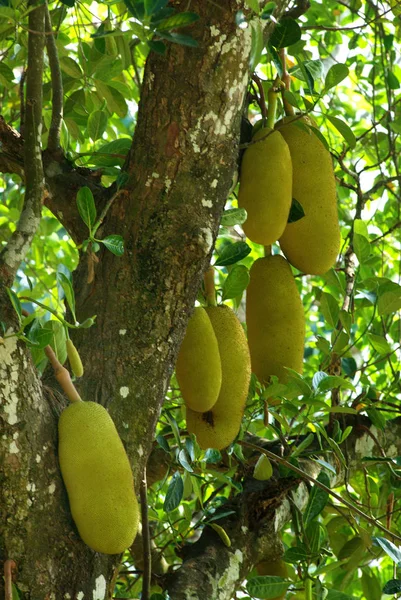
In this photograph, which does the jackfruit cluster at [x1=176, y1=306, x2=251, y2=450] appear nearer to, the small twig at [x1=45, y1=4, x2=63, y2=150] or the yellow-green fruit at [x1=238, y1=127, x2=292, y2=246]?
the yellow-green fruit at [x1=238, y1=127, x2=292, y2=246]

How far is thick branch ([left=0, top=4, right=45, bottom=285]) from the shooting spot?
833 mm

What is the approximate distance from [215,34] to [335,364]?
64cm

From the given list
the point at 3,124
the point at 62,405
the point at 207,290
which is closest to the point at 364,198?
the point at 207,290

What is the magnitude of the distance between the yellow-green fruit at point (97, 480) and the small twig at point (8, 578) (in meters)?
0.07

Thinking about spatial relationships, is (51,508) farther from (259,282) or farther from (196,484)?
(259,282)

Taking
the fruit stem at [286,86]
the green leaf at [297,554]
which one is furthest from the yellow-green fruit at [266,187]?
the green leaf at [297,554]

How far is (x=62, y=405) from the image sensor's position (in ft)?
2.79

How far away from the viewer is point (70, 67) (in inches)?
54.7

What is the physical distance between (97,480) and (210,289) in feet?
1.54

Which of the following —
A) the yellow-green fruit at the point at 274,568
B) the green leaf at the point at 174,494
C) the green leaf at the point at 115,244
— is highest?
the green leaf at the point at 115,244

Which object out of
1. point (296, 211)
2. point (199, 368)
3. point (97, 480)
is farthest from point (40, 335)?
point (296, 211)

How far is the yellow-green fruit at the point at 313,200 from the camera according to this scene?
119cm

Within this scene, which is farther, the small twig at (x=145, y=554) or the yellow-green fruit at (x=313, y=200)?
the yellow-green fruit at (x=313, y=200)

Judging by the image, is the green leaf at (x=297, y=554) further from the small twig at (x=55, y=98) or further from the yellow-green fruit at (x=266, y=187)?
the small twig at (x=55, y=98)
